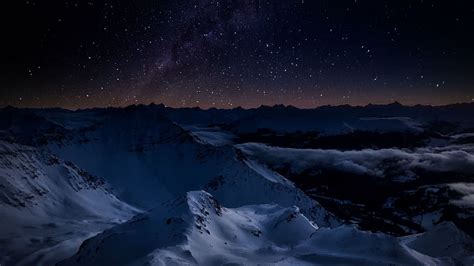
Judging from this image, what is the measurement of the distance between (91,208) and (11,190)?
20.8 metres

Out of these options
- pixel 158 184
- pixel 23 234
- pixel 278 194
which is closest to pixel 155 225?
pixel 23 234

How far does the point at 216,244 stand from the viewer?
161ft

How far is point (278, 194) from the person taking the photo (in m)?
139

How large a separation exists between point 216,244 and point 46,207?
68812mm

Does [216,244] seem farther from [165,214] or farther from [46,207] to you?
[46,207]

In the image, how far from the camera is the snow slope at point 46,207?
75625 mm

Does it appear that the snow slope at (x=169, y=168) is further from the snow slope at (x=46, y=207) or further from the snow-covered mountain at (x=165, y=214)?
the snow slope at (x=46, y=207)

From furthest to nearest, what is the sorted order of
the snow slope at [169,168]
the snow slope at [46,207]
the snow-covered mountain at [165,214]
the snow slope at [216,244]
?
the snow slope at [169,168] → the snow slope at [46,207] → the snow-covered mountain at [165,214] → the snow slope at [216,244]

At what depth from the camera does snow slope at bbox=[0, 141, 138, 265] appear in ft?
248

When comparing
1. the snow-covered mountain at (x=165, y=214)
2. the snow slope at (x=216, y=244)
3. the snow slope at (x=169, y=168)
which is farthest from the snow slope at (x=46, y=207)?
the snow slope at (x=169, y=168)

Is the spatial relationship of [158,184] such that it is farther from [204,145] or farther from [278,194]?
[278,194]

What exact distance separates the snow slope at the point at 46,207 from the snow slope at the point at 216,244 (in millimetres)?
24244

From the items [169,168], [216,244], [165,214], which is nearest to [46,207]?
[165,214]

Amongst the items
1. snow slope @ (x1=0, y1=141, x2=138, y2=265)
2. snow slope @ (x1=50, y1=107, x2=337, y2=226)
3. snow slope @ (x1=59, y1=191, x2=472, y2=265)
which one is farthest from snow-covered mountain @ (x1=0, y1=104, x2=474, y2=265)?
snow slope @ (x1=50, y1=107, x2=337, y2=226)
